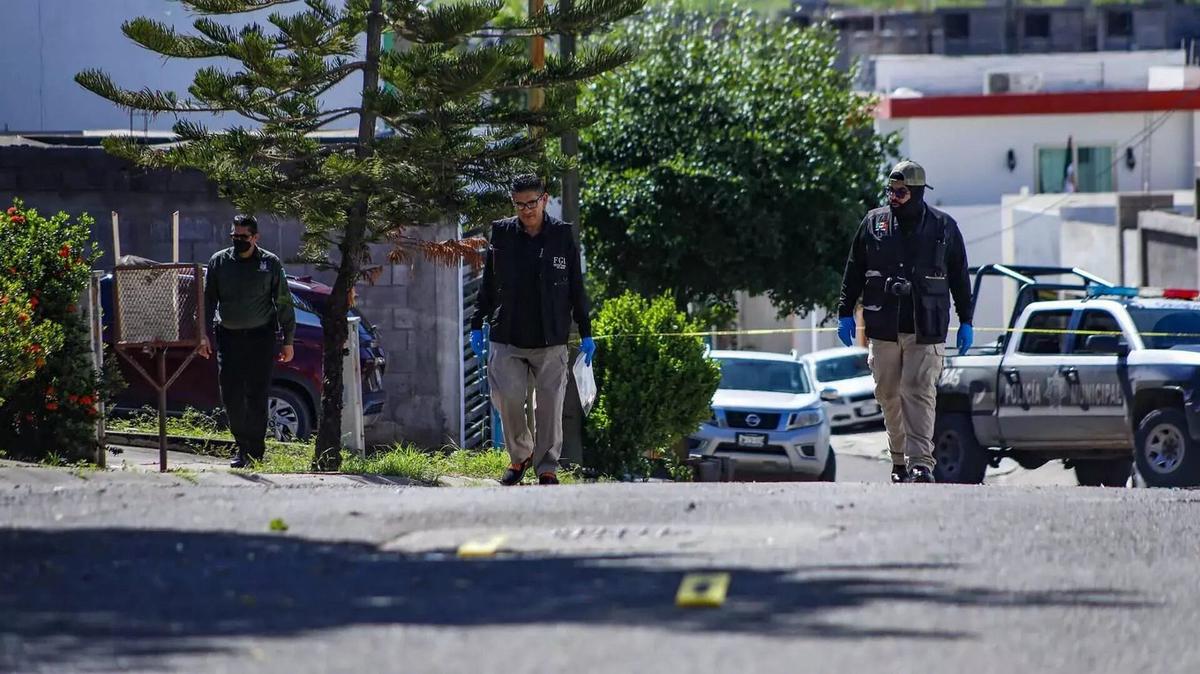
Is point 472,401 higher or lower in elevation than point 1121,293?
lower

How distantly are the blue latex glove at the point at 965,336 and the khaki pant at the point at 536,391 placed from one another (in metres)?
2.44

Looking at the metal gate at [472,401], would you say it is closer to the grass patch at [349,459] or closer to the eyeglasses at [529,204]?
the grass patch at [349,459]

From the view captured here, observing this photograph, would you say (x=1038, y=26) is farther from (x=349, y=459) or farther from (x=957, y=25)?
(x=349, y=459)

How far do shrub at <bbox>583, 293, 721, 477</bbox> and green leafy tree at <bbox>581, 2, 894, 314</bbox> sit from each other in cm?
1371

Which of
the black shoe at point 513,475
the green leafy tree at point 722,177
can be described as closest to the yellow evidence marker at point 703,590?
the black shoe at point 513,475

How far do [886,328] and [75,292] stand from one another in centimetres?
482

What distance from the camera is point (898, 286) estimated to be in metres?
11.3

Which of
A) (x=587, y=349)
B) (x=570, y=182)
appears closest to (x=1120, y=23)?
(x=570, y=182)

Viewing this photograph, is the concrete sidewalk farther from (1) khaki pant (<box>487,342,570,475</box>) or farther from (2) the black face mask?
(2) the black face mask

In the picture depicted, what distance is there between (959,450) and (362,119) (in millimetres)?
6531

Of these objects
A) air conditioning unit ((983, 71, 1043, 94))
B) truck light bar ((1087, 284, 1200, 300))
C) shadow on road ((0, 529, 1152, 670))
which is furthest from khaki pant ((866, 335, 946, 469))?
air conditioning unit ((983, 71, 1043, 94))

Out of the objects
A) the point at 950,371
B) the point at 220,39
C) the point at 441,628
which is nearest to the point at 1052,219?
the point at 950,371

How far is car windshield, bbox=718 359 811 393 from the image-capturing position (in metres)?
22.0

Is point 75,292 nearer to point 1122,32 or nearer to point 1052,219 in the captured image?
point 1052,219
